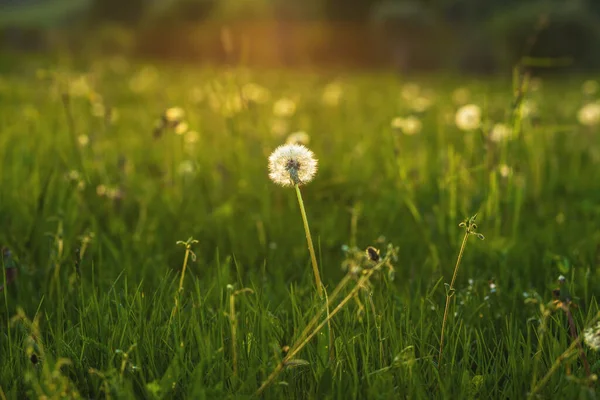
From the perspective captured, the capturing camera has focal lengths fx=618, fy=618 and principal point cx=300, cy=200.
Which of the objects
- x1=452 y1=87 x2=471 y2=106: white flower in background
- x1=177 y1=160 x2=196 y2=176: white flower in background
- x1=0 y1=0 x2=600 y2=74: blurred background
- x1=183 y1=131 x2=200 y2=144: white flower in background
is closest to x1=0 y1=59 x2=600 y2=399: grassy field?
x1=177 y1=160 x2=196 y2=176: white flower in background

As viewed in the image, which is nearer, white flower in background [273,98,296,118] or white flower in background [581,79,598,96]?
white flower in background [581,79,598,96]

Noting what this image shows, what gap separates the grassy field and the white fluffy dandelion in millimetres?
223

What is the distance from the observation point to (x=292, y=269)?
2.22 metres

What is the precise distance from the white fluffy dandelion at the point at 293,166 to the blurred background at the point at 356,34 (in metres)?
17.7

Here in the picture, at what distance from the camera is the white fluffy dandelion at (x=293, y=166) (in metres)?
1.36

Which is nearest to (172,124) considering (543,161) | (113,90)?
(543,161)

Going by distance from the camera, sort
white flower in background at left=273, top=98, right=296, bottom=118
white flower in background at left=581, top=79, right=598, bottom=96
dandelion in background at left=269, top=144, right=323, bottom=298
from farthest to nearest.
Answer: white flower in background at left=273, top=98, right=296, bottom=118 → white flower in background at left=581, top=79, right=598, bottom=96 → dandelion in background at left=269, top=144, right=323, bottom=298

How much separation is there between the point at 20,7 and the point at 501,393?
55902mm

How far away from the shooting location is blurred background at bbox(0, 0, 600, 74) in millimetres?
20172

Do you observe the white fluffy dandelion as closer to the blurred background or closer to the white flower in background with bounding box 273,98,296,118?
the white flower in background with bounding box 273,98,296,118

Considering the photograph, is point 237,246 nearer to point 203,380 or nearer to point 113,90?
point 203,380

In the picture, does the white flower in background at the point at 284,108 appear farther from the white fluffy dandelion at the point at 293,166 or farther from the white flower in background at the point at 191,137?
the white fluffy dandelion at the point at 293,166

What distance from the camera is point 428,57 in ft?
74.4

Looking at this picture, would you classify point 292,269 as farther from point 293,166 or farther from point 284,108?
point 284,108
